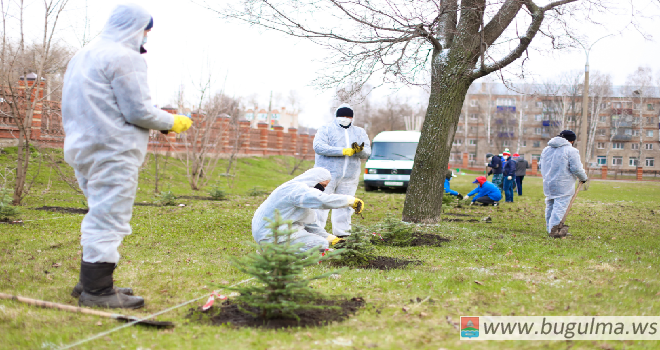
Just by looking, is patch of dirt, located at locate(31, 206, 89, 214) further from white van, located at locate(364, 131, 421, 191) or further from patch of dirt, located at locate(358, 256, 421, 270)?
white van, located at locate(364, 131, 421, 191)

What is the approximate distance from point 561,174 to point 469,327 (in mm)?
5841

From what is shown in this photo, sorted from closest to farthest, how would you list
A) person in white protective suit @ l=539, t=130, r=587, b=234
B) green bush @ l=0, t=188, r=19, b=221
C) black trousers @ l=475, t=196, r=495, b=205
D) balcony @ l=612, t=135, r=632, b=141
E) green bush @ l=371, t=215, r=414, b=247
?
green bush @ l=371, t=215, r=414, b=247, green bush @ l=0, t=188, r=19, b=221, person in white protective suit @ l=539, t=130, r=587, b=234, black trousers @ l=475, t=196, r=495, b=205, balcony @ l=612, t=135, r=632, b=141

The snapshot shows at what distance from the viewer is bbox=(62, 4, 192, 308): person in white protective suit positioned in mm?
3721

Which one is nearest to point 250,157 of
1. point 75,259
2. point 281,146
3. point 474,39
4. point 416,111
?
point 281,146

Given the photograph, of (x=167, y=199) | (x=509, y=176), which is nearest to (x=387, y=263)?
(x=167, y=199)

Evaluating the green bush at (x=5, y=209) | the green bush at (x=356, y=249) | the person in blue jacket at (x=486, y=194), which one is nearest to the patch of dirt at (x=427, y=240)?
the green bush at (x=356, y=249)

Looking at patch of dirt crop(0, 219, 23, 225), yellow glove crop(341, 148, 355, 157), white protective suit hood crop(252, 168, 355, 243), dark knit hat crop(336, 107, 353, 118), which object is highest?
dark knit hat crop(336, 107, 353, 118)

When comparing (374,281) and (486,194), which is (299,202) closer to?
(374,281)

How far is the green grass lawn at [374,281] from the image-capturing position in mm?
3219

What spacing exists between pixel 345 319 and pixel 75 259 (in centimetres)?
378

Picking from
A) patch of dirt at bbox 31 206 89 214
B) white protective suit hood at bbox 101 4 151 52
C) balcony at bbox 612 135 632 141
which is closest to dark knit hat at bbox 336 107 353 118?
white protective suit hood at bbox 101 4 151 52

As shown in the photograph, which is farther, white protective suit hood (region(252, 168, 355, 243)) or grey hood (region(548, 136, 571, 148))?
grey hood (region(548, 136, 571, 148))

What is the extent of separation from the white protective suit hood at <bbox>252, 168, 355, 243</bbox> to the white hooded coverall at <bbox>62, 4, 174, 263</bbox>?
1538 mm

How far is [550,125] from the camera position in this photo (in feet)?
216
